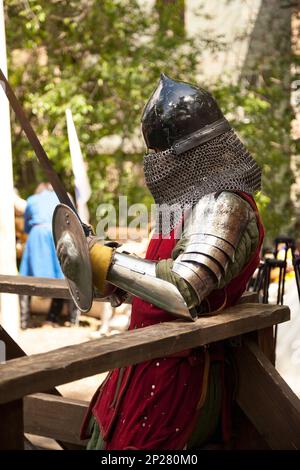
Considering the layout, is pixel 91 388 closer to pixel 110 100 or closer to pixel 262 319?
pixel 262 319

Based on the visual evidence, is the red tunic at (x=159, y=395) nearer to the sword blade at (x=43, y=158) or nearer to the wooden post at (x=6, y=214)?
the sword blade at (x=43, y=158)

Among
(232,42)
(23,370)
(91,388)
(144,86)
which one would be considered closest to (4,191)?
(91,388)

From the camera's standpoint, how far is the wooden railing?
6.32ft

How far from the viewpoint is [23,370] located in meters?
1.89

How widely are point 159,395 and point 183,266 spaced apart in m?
0.41

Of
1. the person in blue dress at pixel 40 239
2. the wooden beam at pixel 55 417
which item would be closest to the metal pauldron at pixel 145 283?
the wooden beam at pixel 55 417

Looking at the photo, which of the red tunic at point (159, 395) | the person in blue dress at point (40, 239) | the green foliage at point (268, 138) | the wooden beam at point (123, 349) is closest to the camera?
the wooden beam at point (123, 349)

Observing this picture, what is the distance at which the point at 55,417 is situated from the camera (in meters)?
3.30

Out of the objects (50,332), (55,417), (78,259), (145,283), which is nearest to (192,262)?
(145,283)

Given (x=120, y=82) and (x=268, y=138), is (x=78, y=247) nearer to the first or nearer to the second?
(x=268, y=138)

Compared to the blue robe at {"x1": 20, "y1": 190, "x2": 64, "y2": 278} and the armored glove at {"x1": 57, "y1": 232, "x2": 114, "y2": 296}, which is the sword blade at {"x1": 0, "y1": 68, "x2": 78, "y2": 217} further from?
the blue robe at {"x1": 20, "y1": 190, "x2": 64, "y2": 278}

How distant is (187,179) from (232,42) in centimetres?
797

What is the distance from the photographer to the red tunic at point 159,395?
253 centimetres

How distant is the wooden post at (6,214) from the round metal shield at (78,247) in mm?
3582
